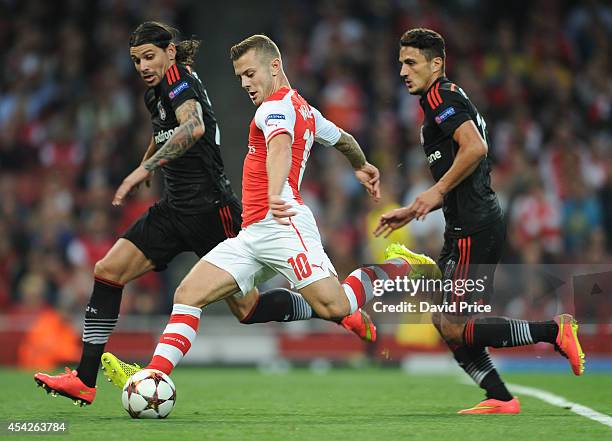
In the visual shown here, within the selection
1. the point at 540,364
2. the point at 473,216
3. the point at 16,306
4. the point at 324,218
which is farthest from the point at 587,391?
the point at 16,306

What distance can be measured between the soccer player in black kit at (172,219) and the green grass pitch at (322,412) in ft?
1.82

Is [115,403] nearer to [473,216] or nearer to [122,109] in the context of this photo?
[473,216]

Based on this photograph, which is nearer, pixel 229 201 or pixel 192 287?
pixel 192 287

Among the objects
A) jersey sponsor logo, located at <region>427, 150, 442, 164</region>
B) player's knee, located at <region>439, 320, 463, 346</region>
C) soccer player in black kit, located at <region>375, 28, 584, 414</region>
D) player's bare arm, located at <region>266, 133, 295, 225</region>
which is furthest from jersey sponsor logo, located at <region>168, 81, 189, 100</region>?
player's knee, located at <region>439, 320, 463, 346</region>

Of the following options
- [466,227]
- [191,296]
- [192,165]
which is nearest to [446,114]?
[466,227]

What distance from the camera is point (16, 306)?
14.1 m

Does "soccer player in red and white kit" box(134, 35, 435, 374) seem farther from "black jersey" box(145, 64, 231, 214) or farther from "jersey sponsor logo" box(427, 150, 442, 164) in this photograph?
"jersey sponsor logo" box(427, 150, 442, 164)

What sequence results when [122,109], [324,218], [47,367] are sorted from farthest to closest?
[122,109], [324,218], [47,367]

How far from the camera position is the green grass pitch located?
5930 mm

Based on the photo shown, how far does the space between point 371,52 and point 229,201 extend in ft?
31.0

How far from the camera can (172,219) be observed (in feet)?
25.1

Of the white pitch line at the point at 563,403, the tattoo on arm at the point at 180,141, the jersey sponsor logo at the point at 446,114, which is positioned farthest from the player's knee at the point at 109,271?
the white pitch line at the point at 563,403

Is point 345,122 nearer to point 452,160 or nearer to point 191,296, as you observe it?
point 452,160

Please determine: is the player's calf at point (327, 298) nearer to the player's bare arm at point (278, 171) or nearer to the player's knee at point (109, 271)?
the player's bare arm at point (278, 171)
